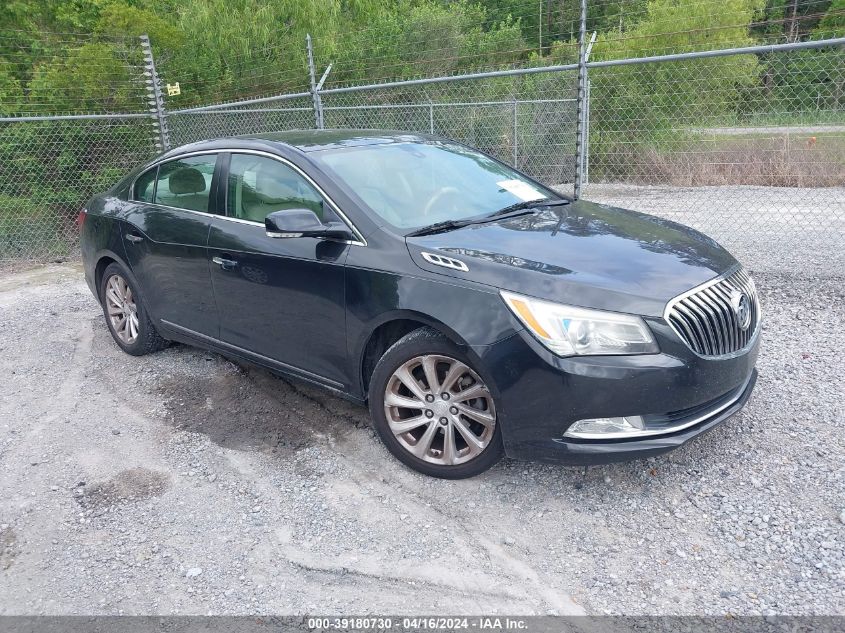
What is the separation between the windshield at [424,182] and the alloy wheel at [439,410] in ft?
2.60

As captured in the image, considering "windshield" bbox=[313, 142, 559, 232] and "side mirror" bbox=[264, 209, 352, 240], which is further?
"windshield" bbox=[313, 142, 559, 232]

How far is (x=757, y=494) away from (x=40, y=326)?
605cm

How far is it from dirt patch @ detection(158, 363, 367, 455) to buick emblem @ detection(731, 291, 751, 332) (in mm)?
2117

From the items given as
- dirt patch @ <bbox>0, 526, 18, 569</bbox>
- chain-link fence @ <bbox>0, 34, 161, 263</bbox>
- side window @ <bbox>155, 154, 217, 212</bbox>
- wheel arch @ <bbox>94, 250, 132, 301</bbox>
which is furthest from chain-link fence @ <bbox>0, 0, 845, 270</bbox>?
dirt patch @ <bbox>0, 526, 18, 569</bbox>

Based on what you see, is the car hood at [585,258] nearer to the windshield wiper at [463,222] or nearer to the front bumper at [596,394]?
the windshield wiper at [463,222]

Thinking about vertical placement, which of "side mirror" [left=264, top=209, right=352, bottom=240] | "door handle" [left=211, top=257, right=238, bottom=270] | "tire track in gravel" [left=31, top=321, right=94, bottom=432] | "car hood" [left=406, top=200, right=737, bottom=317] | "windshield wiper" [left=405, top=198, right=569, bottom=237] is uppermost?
"side mirror" [left=264, top=209, right=352, bottom=240]

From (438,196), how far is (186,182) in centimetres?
Answer: 182

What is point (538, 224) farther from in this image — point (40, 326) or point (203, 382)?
point (40, 326)

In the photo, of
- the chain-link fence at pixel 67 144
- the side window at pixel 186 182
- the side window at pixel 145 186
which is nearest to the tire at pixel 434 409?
the side window at pixel 186 182

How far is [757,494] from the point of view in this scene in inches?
129

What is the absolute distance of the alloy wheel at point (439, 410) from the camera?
130 inches

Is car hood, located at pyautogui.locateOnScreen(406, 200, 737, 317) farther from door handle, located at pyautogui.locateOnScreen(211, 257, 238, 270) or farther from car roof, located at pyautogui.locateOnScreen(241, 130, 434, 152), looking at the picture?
door handle, located at pyautogui.locateOnScreen(211, 257, 238, 270)

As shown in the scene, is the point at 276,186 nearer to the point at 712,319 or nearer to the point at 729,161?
the point at 712,319

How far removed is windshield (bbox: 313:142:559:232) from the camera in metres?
3.86
